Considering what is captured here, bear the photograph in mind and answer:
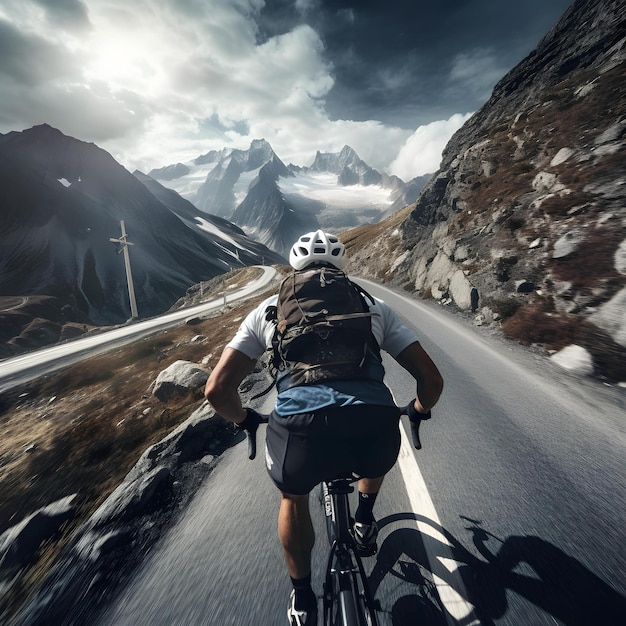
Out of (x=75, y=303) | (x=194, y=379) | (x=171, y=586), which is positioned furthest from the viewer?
(x=75, y=303)

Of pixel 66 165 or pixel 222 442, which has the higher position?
pixel 66 165

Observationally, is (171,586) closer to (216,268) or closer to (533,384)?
(533,384)

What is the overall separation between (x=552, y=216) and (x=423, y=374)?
15001mm

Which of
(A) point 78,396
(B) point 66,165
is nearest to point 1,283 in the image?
(B) point 66,165

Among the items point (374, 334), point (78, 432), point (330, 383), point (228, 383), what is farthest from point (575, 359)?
point (78, 432)

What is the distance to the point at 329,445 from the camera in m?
1.94

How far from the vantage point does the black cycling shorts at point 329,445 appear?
1.93 meters

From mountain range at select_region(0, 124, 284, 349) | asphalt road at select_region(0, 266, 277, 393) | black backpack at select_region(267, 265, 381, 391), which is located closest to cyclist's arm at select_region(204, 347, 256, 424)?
black backpack at select_region(267, 265, 381, 391)

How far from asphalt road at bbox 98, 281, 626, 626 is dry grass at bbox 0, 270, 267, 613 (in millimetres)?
1681

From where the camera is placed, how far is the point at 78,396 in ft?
39.3

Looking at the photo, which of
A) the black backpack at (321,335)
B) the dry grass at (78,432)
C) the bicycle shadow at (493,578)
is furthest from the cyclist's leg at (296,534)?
the dry grass at (78,432)

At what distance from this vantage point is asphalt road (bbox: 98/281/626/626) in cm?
240

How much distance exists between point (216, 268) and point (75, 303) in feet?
200

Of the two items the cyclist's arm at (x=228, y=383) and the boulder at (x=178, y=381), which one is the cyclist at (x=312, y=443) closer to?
the cyclist's arm at (x=228, y=383)
